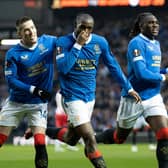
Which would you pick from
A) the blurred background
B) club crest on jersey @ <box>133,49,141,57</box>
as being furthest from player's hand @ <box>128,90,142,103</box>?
the blurred background

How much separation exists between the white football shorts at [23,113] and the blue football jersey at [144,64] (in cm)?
133

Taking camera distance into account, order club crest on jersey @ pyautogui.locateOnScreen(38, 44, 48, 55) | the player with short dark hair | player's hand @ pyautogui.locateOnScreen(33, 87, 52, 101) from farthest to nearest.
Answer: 1. club crest on jersey @ pyautogui.locateOnScreen(38, 44, 48, 55)
2. the player with short dark hair
3. player's hand @ pyautogui.locateOnScreen(33, 87, 52, 101)

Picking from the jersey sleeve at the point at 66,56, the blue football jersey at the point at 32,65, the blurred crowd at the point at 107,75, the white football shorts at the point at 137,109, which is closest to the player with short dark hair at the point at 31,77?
the blue football jersey at the point at 32,65

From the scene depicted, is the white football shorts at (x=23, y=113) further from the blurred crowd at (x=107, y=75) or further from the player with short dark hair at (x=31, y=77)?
the blurred crowd at (x=107, y=75)

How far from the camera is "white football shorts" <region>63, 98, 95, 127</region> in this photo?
9.74 m

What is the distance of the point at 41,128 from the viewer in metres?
10.4

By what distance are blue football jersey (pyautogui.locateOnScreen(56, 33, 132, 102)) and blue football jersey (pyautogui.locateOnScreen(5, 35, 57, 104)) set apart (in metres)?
0.50

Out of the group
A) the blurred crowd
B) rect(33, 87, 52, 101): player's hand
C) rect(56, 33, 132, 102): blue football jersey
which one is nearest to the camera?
rect(56, 33, 132, 102): blue football jersey

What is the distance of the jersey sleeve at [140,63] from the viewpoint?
996 centimetres

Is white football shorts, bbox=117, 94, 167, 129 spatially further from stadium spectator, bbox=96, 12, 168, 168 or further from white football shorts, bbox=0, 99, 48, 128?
white football shorts, bbox=0, 99, 48, 128

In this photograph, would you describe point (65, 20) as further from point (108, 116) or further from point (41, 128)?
point (41, 128)

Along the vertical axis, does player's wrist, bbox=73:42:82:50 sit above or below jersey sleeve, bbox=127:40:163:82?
above

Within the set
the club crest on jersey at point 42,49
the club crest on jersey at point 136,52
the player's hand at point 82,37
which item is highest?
the player's hand at point 82,37

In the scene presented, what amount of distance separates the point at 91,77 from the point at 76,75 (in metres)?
0.21
